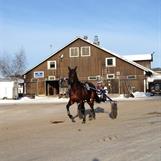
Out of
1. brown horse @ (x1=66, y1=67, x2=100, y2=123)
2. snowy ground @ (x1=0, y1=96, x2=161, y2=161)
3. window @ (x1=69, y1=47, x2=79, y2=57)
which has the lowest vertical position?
snowy ground @ (x1=0, y1=96, x2=161, y2=161)

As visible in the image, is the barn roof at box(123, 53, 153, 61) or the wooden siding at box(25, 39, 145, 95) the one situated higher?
the barn roof at box(123, 53, 153, 61)

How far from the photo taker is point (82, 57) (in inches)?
2768

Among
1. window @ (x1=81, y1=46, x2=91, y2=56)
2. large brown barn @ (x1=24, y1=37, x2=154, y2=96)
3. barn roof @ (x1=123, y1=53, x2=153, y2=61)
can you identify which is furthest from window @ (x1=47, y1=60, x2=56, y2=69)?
barn roof @ (x1=123, y1=53, x2=153, y2=61)

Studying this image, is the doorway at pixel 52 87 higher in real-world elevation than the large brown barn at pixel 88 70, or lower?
lower

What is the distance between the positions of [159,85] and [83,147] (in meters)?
52.6

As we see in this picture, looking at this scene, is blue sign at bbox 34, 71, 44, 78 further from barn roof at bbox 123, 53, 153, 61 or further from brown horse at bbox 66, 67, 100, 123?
brown horse at bbox 66, 67, 100, 123

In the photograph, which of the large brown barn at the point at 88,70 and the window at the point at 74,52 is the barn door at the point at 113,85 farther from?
the window at the point at 74,52

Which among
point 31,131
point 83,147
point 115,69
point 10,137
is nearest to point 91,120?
point 31,131

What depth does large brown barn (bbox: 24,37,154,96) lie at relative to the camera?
67.4 metres

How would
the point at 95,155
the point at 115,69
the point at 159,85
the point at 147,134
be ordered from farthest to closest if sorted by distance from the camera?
1. the point at 115,69
2. the point at 159,85
3. the point at 147,134
4. the point at 95,155

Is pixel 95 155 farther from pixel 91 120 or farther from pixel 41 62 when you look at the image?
pixel 41 62

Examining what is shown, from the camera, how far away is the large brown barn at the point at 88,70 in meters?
67.4

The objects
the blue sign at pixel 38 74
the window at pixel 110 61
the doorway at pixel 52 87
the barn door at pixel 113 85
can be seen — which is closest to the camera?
the barn door at pixel 113 85

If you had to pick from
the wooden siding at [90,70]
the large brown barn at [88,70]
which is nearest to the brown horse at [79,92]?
the large brown barn at [88,70]
